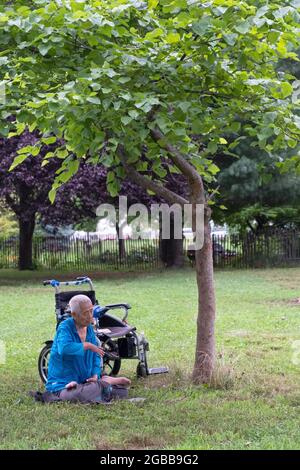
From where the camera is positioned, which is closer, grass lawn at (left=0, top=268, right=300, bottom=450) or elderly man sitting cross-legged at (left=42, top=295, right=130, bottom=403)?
grass lawn at (left=0, top=268, right=300, bottom=450)

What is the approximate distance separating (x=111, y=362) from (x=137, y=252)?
812 inches

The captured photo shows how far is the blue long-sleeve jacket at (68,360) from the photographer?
621cm

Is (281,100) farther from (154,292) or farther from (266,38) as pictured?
(154,292)

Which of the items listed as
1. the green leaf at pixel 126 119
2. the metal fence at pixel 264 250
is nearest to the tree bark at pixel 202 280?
the green leaf at pixel 126 119

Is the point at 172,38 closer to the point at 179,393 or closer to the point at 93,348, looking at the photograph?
the point at 93,348

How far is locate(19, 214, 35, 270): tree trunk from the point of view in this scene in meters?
26.1

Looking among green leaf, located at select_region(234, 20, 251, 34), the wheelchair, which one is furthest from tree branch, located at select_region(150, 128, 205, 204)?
green leaf, located at select_region(234, 20, 251, 34)

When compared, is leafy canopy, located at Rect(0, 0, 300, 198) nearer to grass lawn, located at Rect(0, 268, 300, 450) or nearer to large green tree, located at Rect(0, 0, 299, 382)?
large green tree, located at Rect(0, 0, 299, 382)

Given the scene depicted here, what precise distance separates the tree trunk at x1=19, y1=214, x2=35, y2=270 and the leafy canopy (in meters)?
19.7

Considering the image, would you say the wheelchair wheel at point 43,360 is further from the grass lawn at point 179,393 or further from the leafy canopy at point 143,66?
the leafy canopy at point 143,66

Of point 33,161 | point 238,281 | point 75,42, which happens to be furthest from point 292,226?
point 75,42

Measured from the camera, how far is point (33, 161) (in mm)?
19516

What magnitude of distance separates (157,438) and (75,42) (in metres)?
3.20

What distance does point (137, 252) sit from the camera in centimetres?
2853
